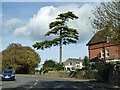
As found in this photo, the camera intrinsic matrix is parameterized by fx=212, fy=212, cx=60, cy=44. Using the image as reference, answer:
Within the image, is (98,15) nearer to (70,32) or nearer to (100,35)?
(100,35)

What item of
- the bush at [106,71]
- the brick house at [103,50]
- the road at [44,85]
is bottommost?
the road at [44,85]

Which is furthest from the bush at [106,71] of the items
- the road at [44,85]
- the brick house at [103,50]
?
the brick house at [103,50]

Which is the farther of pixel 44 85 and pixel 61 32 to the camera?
pixel 61 32

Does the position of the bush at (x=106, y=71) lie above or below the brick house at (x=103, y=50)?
below

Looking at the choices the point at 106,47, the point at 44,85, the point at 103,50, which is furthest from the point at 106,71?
the point at 103,50

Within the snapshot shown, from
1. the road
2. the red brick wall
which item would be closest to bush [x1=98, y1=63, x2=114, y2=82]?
the road

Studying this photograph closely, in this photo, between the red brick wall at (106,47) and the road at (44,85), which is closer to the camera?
the road at (44,85)

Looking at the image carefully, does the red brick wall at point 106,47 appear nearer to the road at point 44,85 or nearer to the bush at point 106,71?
the bush at point 106,71

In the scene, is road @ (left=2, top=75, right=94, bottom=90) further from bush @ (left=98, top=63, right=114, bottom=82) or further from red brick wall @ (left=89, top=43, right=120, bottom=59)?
red brick wall @ (left=89, top=43, right=120, bottom=59)

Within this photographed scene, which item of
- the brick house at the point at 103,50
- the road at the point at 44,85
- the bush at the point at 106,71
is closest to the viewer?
the road at the point at 44,85

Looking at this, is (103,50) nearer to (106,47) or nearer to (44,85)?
(106,47)

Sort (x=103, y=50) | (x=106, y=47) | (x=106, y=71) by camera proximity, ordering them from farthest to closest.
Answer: (x=103, y=50)
(x=106, y=47)
(x=106, y=71)

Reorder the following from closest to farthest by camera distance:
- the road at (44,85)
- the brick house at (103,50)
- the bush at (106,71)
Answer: the road at (44,85) < the bush at (106,71) < the brick house at (103,50)

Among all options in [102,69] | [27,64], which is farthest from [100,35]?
[27,64]
